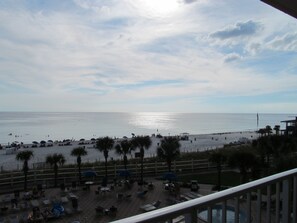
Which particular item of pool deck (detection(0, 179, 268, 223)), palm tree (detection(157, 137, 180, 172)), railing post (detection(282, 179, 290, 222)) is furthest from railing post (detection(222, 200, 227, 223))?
palm tree (detection(157, 137, 180, 172))

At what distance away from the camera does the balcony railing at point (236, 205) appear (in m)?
1.22

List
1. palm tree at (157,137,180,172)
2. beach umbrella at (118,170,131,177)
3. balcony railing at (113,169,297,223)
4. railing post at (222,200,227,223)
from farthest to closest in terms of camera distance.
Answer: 1. palm tree at (157,137,180,172)
2. beach umbrella at (118,170,131,177)
3. railing post at (222,200,227,223)
4. balcony railing at (113,169,297,223)

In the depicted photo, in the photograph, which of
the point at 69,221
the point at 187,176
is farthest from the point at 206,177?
the point at 69,221

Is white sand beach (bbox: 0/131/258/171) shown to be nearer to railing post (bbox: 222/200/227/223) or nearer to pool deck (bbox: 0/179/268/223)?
pool deck (bbox: 0/179/268/223)

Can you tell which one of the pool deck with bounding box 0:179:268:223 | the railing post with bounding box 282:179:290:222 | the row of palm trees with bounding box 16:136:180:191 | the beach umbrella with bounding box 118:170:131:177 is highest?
the railing post with bounding box 282:179:290:222

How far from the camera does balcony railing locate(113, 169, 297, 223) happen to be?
122 centimetres

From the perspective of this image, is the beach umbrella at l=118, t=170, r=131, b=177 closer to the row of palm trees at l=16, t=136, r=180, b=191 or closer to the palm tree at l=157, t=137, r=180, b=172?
the row of palm trees at l=16, t=136, r=180, b=191

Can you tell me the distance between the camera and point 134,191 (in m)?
22.0

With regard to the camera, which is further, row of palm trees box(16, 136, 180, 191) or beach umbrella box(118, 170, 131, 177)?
beach umbrella box(118, 170, 131, 177)

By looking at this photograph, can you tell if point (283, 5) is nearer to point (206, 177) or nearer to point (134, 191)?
point (134, 191)

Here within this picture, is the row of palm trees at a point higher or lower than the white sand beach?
higher

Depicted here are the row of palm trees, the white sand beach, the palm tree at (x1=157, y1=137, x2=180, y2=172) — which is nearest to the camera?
the row of palm trees

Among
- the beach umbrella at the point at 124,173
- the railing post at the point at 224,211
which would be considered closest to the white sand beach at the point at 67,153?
the beach umbrella at the point at 124,173

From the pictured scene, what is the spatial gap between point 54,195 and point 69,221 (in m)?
6.16
